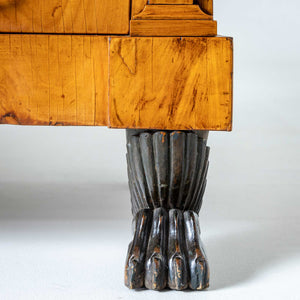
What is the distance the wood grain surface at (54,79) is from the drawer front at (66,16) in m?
0.01

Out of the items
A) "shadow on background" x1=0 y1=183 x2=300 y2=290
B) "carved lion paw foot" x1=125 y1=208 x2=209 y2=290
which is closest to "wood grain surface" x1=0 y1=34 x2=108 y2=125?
"carved lion paw foot" x1=125 y1=208 x2=209 y2=290

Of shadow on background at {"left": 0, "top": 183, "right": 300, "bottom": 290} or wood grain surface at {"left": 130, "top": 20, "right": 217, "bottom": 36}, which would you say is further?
shadow on background at {"left": 0, "top": 183, "right": 300, "bottom": 290}

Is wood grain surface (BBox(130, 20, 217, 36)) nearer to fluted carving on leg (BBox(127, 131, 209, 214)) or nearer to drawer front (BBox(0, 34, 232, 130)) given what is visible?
drawer front (BBox(0, 34, 232, 130))

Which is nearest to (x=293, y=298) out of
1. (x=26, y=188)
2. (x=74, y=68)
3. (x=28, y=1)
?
(x=74, y=68)

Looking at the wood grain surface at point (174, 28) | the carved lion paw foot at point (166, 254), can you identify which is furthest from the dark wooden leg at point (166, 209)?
the wood grain surface at point (174, 28)

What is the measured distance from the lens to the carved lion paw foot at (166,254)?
1.12m

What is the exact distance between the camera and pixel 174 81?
115cm

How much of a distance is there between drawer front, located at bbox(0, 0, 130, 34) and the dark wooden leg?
0.18m

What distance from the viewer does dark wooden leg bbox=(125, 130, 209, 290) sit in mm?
1127

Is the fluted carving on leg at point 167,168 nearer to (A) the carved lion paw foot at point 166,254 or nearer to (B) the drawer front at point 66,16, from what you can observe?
(A) the carved lion paw foot at point 166,254

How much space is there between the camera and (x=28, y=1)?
118cm

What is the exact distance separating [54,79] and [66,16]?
0.09m

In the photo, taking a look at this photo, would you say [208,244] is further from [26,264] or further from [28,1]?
[28,1]

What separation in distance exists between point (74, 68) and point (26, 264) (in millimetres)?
310
